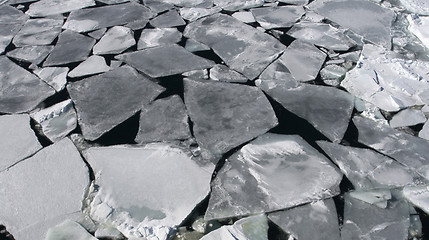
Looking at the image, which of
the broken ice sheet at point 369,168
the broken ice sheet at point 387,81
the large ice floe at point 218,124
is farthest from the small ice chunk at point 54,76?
the broken ice sheet at point 387,81

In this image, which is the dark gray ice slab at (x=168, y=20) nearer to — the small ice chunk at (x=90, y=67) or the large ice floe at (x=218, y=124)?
the large ice floe at (x=218, y=124)

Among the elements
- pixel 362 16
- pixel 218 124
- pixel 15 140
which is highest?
pixel 362 16

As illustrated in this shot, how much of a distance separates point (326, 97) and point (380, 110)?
0.82ft

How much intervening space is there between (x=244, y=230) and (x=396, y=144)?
0.77m

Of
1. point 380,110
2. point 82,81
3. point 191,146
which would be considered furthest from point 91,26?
point 380,110

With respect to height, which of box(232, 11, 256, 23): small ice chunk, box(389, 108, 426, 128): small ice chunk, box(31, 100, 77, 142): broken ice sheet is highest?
box(232, 11, 256, 23): small ice chunk

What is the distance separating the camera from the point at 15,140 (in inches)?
64.2

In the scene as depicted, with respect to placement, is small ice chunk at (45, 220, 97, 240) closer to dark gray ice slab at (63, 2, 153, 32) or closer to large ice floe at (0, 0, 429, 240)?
large ice floe at (0, 0, 429, 240)

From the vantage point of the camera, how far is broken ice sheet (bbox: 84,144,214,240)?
1286 mm

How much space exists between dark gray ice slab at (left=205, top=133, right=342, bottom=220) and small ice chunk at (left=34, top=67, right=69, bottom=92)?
1.03 meters

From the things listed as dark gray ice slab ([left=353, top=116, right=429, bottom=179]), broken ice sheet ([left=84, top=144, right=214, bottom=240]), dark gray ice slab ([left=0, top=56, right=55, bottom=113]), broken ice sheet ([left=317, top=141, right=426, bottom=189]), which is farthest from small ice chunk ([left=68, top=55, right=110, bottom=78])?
dark gray ice slab ([left=353, top=116, right=429, bottom=179])

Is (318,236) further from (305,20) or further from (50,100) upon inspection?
(305,20)

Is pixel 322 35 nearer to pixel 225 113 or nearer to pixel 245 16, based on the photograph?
pixel 245 16

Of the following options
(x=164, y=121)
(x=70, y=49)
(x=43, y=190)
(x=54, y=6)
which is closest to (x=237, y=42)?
(x=164, y=121)
